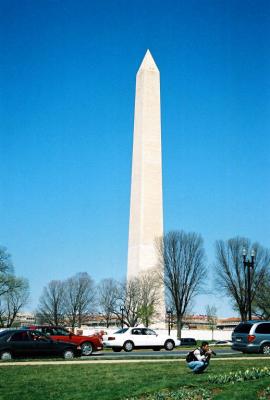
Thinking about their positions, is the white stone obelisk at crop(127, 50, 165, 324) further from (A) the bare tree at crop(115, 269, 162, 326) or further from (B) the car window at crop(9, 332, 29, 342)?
(B) the car window at crop(9, 332, 29, 342)

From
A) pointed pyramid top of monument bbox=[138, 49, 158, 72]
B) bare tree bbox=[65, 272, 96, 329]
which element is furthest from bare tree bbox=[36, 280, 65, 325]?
pointed pyramid top of monument bbox=[138, 49, 158, 72]

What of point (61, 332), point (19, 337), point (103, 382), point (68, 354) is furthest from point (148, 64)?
point (103, 382)

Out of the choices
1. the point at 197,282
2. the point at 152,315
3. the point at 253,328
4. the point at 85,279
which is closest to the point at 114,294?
the point at 85,279

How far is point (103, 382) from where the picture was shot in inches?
541

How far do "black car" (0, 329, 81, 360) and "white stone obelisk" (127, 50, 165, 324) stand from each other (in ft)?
127

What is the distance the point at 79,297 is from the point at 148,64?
1600 inches

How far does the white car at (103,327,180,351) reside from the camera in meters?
29.5

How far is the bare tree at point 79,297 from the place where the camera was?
87.1m

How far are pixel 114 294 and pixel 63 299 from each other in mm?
10233

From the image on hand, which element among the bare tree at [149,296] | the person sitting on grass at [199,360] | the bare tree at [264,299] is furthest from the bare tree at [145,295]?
the person sitting on grass at [199,360]

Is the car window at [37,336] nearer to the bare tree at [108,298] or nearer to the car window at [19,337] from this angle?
the car window at [19,337]

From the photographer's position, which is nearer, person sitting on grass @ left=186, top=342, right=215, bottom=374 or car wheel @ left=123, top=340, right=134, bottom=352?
person sitting on grass @ left=186, top=342, right=215, bottom=374

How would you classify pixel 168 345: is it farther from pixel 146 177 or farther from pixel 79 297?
pixel 79 297

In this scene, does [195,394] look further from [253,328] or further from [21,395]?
[253,328]
